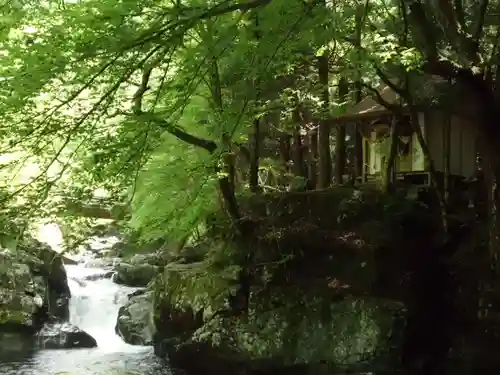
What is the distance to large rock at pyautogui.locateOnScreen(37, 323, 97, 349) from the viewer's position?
1420cm

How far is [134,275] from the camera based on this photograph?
18484mm

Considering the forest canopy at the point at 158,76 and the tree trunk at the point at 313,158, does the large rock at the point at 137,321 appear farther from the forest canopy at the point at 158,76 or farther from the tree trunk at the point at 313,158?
the tree trunk at the point at 313,158

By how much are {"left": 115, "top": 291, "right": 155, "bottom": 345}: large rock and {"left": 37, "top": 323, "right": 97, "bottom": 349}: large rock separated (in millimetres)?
830

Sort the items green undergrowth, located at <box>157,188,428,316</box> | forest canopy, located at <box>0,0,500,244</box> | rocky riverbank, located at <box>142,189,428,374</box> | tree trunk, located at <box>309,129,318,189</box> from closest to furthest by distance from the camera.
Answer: forest canopy, located at <box>0,0,500,244</box> < rocky riverbank, located at <box>142,189,428,374</box> < green undergrowth, located at <box>157,188,428,316</box> < tree trunk, located at <box>309,129,318,189</box>

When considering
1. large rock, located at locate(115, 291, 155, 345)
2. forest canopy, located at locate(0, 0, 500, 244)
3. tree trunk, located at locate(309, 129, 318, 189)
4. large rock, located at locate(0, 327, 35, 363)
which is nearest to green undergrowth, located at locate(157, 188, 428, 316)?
forest canopy, located at locate(0, 0, 500, 244)

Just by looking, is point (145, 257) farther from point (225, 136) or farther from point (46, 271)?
point (225, 136)

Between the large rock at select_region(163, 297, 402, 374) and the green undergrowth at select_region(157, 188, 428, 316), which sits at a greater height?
the green undergrowth at select_region(157, 188, 428, 316)

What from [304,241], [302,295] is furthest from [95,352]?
[304,241]

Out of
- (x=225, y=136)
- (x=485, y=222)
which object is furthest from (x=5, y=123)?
(x=485, y=222)

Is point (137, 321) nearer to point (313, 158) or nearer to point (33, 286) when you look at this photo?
point (33, 286)

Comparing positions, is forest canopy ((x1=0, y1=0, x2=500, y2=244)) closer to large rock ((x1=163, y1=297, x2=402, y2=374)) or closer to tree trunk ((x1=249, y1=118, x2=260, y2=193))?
tree trunk ((x1=249, y1=118, x2=260, y2=193))

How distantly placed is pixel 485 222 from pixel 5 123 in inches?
338

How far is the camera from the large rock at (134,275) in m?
18.5

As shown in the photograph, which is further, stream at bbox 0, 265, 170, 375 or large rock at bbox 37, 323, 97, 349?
large rock at bbox 37, 323, 97, 349
